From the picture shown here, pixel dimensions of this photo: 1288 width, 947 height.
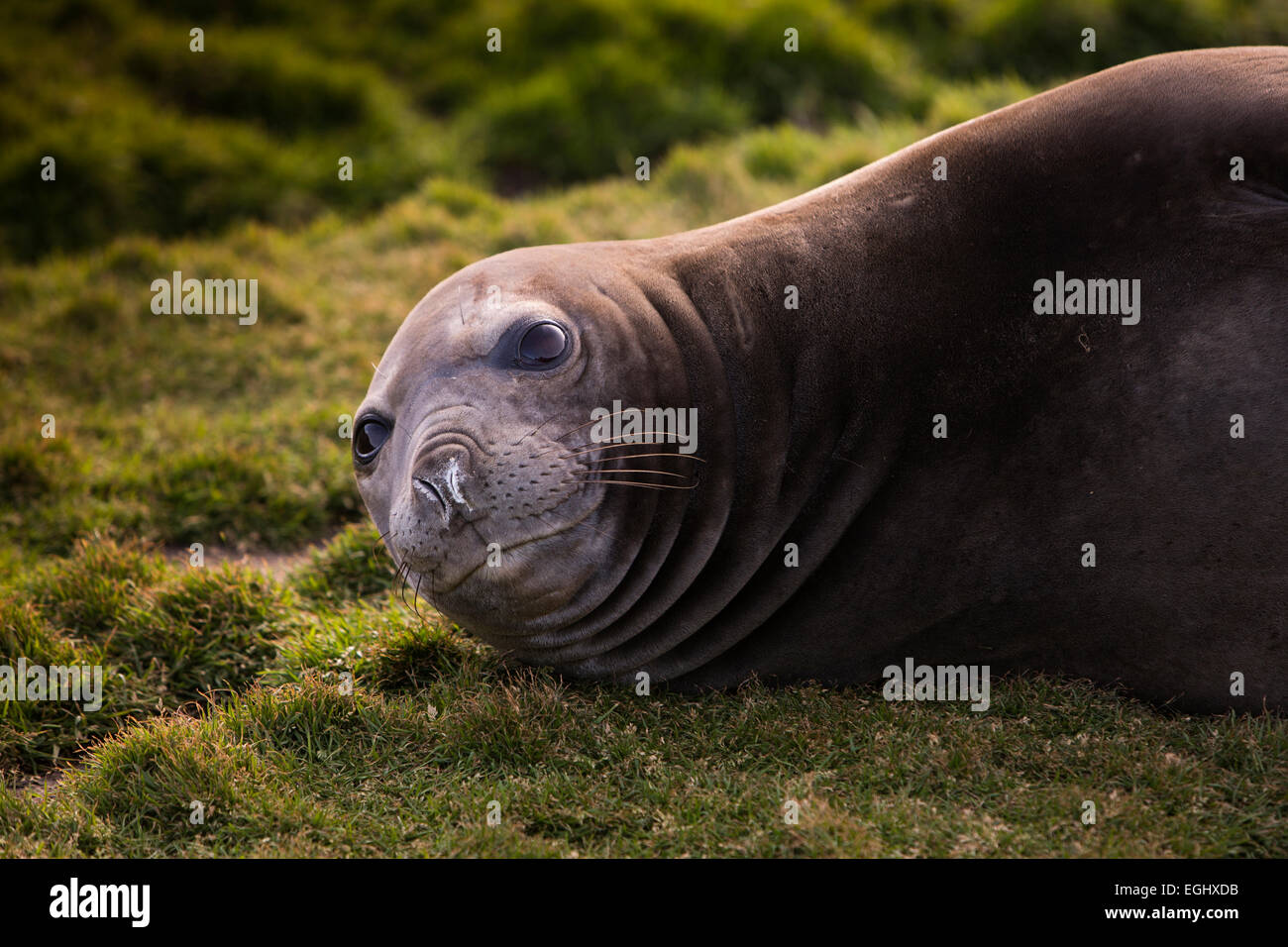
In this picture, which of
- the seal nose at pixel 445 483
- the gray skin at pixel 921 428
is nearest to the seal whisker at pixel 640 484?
the gray skin at pixel 921 428

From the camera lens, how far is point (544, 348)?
3.96 metres

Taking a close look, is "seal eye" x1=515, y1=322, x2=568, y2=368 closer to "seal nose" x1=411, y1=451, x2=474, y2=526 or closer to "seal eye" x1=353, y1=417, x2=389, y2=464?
"seal nose" x1=411, y1=451, x2=474, y2=526

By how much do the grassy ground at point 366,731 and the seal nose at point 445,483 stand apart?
2.23 feet

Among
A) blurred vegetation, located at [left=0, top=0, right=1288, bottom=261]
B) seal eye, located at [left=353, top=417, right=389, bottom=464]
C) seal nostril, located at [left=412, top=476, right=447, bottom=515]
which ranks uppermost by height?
blurred vegetation, located at [left=0, top=0, right=1288, bottom=261]

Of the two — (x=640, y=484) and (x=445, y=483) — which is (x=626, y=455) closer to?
(x=640, y=484)

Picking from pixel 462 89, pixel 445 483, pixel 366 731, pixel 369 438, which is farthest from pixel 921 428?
pixel 462 89

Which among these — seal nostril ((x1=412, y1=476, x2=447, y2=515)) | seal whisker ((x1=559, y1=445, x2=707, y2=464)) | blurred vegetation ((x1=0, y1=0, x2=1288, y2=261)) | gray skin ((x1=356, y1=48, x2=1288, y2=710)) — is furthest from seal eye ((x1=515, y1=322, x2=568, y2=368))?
blurred vegetation ((x1=0, y1=0, x2=1288, y2=261))

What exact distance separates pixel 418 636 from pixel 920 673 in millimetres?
1761

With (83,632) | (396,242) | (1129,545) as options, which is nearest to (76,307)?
(396,242)

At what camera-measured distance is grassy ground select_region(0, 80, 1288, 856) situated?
11.4 feet

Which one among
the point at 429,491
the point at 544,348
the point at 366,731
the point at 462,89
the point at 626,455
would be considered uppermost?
the point at 462,89

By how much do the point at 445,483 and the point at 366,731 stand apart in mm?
922

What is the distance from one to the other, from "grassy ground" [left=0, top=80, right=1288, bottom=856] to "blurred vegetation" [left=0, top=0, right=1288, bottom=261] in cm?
307

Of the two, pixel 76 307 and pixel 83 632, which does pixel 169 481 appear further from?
pixel 76 307
